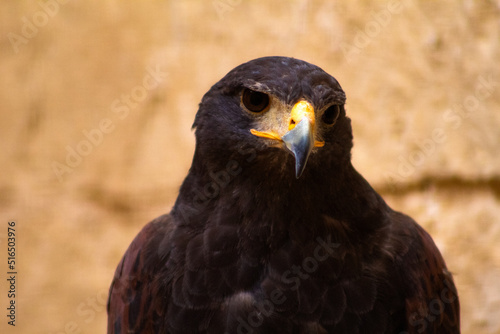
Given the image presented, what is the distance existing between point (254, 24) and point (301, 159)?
328 centimetres

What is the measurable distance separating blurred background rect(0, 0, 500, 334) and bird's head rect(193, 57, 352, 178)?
261 cm

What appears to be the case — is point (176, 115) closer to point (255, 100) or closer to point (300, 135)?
point (255, 100)

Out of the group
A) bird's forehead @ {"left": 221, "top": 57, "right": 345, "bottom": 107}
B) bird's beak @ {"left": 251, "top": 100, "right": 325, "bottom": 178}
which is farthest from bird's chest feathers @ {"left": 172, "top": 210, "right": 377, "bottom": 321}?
bird's forehead @ {"left": 221, "top": 57, "right": 345, "bottom": 107}

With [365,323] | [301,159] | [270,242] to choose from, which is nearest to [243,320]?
[270,242]

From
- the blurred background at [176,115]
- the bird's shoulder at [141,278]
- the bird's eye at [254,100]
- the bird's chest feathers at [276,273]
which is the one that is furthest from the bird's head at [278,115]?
the blurred background at [176,115]

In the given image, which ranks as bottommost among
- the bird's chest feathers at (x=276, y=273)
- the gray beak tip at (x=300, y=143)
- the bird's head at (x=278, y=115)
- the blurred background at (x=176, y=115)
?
the bird's chest feathers at (x=276, y=273)

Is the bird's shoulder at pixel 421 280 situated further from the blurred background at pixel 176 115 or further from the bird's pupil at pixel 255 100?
the blurred background at pixel 176 115

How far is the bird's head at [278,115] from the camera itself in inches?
102

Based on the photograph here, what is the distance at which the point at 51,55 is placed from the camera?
573cm

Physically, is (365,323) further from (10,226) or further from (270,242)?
(10,226)

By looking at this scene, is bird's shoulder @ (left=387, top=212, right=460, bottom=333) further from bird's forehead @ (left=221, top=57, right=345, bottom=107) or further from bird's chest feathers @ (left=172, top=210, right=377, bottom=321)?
bird's forehead @ (left=221, top=57, right=345, bottom=107)

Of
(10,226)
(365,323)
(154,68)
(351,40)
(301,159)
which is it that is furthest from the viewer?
(10,226)

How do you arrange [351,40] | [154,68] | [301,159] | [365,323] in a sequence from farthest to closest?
[154,68] → [351,40] → [365,323] → [301,159]

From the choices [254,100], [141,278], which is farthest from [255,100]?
[141,278]
